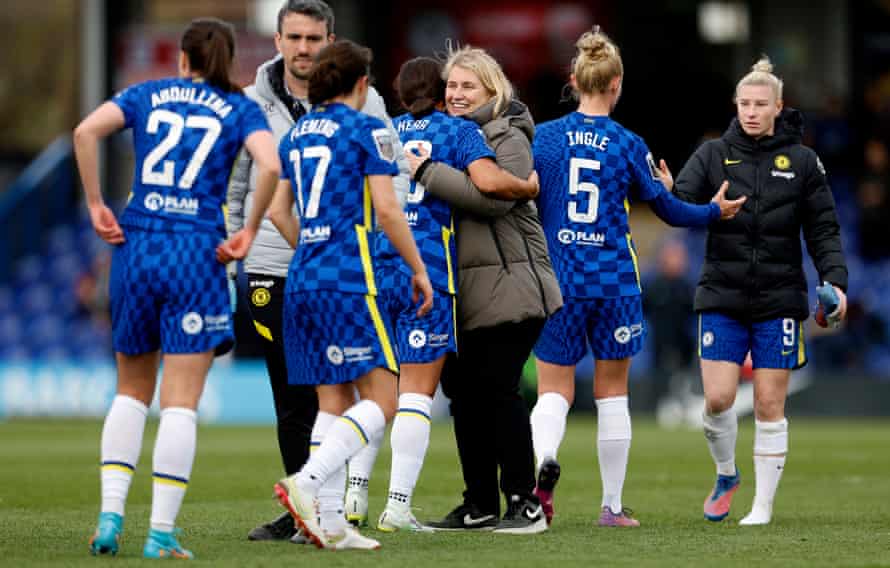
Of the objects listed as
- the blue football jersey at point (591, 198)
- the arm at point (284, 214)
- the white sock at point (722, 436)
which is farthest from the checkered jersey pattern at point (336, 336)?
the white sock at point (722, 436)

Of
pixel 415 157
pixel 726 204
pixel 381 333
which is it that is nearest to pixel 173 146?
pixel 381 333

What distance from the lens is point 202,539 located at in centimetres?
750

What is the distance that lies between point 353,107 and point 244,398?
1349 cm

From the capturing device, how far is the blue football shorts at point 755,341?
8.59m

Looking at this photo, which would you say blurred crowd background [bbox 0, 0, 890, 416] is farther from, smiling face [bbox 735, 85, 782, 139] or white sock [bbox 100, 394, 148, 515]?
white sock [bbox 100, 394, 148, 515]

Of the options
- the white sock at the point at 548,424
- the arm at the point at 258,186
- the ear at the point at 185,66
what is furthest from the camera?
the white sock at the point at 548,424

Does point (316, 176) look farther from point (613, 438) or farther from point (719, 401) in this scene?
point (719, 401)

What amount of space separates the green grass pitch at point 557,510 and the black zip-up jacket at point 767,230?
1161 millimetres

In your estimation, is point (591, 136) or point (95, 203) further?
point (591, 136)

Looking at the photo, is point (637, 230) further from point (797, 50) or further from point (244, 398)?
point (244, 398)

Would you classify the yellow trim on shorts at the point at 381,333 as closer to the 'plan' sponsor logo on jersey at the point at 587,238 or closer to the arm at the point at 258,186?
the arm at the point at 258,186

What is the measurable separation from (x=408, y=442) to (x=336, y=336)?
3.79 feet

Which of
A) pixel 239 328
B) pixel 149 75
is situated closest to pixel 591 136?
pixel 239 328

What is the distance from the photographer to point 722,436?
876 centimetres
